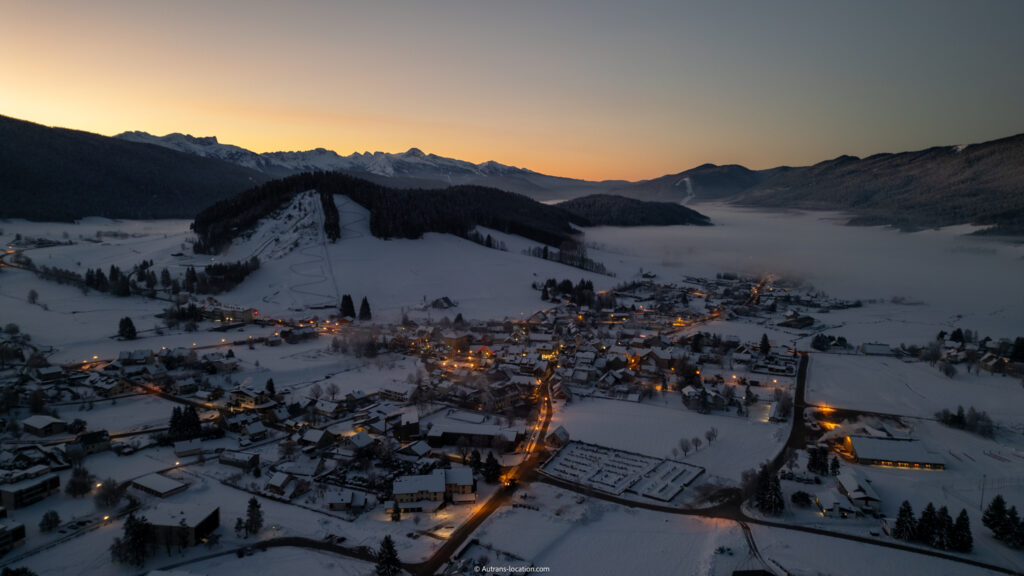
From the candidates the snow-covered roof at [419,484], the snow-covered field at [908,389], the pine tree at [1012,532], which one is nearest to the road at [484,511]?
the snow-covered roof at [419,484]

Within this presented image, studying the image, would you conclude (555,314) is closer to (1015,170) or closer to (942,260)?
(942,260)

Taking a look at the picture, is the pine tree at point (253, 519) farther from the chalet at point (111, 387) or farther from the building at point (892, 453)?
the building at point (892, 453)

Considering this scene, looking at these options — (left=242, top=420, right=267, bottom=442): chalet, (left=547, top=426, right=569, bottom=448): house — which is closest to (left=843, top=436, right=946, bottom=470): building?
(left=547, top=426, right=569, bottom=448): house

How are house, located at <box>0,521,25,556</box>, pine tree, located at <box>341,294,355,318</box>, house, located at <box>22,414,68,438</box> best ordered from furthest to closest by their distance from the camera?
pine tree, located at <box>341,294,355,318</box> → house, located at <box>22,414,68,438</box> → house, located at <box>0,521,25,556</box>

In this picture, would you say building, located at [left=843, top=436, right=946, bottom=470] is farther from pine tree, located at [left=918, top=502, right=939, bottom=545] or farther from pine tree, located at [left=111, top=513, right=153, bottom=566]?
pine tree, located at [left=111, top=513, right=153, bottom=566]

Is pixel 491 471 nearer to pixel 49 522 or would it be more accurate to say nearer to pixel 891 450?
pixel 49 522

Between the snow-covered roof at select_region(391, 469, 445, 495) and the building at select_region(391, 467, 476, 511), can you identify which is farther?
the snow-covered roof at select_region(391, 469, 445, 495)

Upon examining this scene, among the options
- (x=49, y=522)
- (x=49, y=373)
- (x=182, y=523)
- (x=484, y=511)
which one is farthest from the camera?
(x=49, y=373)

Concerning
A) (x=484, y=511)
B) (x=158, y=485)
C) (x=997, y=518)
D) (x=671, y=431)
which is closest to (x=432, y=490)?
(x=484, y=511)

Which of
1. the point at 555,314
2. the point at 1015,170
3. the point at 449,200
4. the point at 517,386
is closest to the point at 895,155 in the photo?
the point at 1015,170
